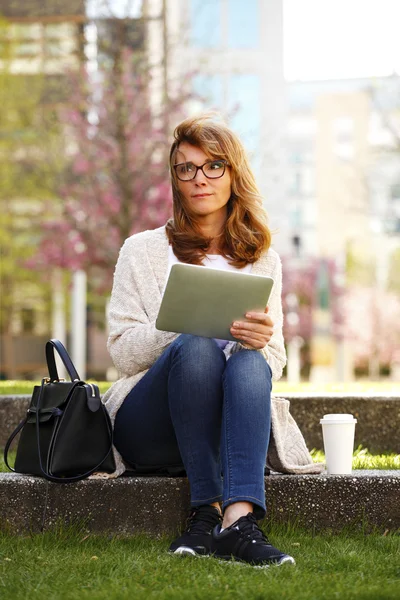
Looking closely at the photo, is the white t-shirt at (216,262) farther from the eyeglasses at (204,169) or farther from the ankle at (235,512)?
the ankle at (235,512)

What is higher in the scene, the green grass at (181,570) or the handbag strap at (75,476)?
the handbag strap at (75,476)

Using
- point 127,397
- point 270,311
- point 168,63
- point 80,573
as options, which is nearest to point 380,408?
point 270,311

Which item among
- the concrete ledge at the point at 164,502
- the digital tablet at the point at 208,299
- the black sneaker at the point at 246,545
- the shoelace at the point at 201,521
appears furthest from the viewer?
the concrete ledge at the point at 164,502

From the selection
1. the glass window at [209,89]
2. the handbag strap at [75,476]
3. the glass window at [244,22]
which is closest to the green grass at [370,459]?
the handbag strap at [75,476]

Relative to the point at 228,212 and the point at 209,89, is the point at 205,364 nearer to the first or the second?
the point at 228,212

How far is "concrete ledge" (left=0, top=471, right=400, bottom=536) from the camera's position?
3.53m

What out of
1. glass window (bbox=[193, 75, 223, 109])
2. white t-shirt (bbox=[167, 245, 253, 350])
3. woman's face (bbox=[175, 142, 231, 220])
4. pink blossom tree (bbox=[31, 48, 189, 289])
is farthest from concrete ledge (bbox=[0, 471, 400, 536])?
glass window (bbox=[193, 75, 223, 109])

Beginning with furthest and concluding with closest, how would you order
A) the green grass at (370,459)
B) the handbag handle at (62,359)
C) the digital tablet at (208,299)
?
1. the green grass at (370,459)
2. the handbag handle at (62,359)
3. the digital tablet at (208,299)

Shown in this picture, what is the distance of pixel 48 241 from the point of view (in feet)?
46.3

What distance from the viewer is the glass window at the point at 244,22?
2316 centimetres

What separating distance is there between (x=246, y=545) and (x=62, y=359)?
0.95m

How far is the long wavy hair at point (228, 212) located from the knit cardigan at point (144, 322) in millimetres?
65

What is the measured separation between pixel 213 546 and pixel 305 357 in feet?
104

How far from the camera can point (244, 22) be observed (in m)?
23.4
